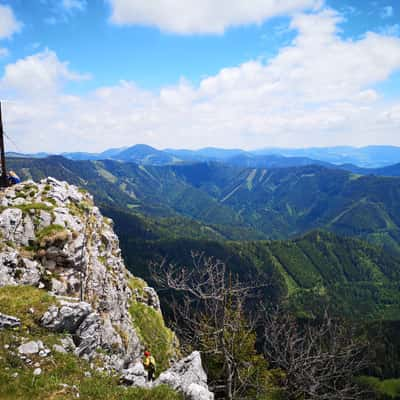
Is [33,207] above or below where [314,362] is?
above

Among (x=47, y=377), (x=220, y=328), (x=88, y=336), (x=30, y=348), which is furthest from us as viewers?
(x=220, y=328)

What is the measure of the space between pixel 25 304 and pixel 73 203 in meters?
21.5

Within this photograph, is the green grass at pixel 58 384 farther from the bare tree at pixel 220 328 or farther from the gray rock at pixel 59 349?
the bare tree at pixel 220 328

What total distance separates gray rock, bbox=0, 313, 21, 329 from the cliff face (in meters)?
1.26

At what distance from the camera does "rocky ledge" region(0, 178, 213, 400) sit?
51.3ft

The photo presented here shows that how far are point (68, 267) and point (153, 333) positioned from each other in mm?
20076

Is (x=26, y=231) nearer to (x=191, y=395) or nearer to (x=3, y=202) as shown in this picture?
(x=3, y=202)

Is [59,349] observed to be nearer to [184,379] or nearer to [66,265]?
[184,379]

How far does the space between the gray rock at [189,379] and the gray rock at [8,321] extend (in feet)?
24.8

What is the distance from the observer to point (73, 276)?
82.7ft

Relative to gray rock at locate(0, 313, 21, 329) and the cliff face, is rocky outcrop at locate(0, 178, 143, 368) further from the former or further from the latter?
gray rock at locate(0, 313, 21, 329)

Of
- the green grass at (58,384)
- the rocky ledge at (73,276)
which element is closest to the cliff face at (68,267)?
the rocky ledge at (73,276)

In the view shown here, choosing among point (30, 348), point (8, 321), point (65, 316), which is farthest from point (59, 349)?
point (8, 321)

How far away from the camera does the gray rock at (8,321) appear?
14.3 meters
